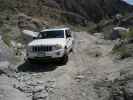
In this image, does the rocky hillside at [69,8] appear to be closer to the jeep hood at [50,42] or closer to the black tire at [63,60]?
the jeep hood at [50,42]

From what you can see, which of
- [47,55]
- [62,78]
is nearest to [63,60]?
[47,55]

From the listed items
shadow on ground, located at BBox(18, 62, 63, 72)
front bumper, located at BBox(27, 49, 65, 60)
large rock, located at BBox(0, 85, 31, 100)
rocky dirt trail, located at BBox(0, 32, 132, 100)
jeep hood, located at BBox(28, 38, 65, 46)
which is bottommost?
shadow on ground, located at BBox(18, 62, 63, 72)

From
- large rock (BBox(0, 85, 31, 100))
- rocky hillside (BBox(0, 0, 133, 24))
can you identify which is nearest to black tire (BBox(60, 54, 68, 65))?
large rock (BBox(0, 85, 31, 100))

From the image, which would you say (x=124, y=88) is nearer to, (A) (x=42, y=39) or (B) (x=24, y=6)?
(A) (x=42, y=39)

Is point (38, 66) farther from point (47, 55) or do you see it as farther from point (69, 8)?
point (69, 8)

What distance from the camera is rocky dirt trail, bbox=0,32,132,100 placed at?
28.4 ft

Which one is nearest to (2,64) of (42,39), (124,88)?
(42,39)

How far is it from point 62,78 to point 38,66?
2918 mm

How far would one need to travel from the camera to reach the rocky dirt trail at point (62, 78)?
341 inches

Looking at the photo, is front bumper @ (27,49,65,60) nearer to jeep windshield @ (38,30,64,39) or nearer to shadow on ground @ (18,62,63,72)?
shadow on ground @ (18,62,63,72)

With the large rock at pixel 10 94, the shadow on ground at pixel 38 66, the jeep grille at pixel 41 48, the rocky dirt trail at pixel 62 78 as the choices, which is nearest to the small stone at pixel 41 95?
the rocky dirt trail at pixel 62 78

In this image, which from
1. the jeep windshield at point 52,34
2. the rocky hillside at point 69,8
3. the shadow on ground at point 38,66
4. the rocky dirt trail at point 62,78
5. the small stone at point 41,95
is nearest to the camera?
the small stone at point 41,95

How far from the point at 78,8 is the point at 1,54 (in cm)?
4051

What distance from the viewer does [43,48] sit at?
12.6m
